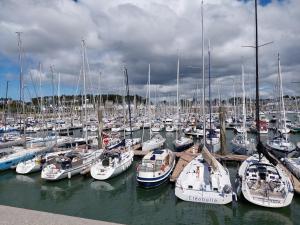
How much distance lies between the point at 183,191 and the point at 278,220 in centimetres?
615

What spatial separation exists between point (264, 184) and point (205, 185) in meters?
4.09

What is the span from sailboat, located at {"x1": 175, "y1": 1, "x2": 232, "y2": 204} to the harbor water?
45.1 inches

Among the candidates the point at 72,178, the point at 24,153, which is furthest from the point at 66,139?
the point at 72,178

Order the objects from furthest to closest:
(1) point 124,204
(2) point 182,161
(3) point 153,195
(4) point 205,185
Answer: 1. (2) point 182,161
2. (3) point 153,195
3. (1) point 124,204
4. (4) point 205,185

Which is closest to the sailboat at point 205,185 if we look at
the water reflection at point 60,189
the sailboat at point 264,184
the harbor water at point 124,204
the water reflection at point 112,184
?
the harbor water at point 124,204

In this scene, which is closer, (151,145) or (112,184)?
(112,184)

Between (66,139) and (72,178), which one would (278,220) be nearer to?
(72,178)

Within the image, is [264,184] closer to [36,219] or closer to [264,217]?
[264,217]

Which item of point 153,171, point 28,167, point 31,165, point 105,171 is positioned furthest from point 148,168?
point 28,167

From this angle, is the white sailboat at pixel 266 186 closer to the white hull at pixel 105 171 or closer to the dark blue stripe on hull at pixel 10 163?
the white hull at pixel 105 171

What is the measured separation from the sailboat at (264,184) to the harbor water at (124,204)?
1.14 metres

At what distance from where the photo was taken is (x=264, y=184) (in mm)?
19422

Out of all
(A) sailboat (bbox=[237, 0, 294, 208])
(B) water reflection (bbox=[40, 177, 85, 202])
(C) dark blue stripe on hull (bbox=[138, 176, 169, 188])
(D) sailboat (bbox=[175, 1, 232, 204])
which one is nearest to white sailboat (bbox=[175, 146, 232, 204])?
(D) sailboat (bbox=[175, 1, 232, 204])

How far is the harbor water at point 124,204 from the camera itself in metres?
18.0
